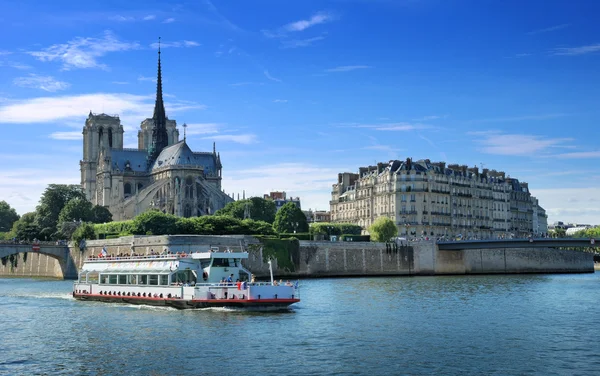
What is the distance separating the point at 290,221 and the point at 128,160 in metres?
54.3

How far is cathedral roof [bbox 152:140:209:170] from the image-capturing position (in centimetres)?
13660

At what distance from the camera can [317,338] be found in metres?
35.1

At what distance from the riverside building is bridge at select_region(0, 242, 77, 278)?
41980mm

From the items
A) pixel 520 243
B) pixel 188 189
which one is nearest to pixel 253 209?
pixel 188 189

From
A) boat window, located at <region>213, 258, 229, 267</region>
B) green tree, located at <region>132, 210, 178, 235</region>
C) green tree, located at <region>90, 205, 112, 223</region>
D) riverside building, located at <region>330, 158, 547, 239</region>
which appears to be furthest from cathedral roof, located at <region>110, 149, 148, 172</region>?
boat window, located at <region>213, 258, 229, 267</region>

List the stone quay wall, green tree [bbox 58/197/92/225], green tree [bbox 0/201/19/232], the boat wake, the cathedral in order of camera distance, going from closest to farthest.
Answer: the boat wake
the stone quay wall
green tree [bbox 58/197/92/225]
the cathedral
green tree [bbox 0/201/19/232]

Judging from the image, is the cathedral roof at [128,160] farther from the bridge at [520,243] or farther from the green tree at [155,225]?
the bridge at [520,243]

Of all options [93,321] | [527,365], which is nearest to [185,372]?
[527,365]

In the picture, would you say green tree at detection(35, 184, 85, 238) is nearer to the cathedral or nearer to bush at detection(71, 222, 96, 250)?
the cathedral

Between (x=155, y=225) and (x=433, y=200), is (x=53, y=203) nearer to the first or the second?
(x=155, y=225)

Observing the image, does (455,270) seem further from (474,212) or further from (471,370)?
(471,370)

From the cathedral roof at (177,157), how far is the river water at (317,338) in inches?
3245

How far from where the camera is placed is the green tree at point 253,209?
114750 mm

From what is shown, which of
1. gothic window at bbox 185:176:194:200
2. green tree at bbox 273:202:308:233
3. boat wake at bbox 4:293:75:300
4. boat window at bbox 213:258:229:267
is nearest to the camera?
boat window at bbox 213:258:229:267
